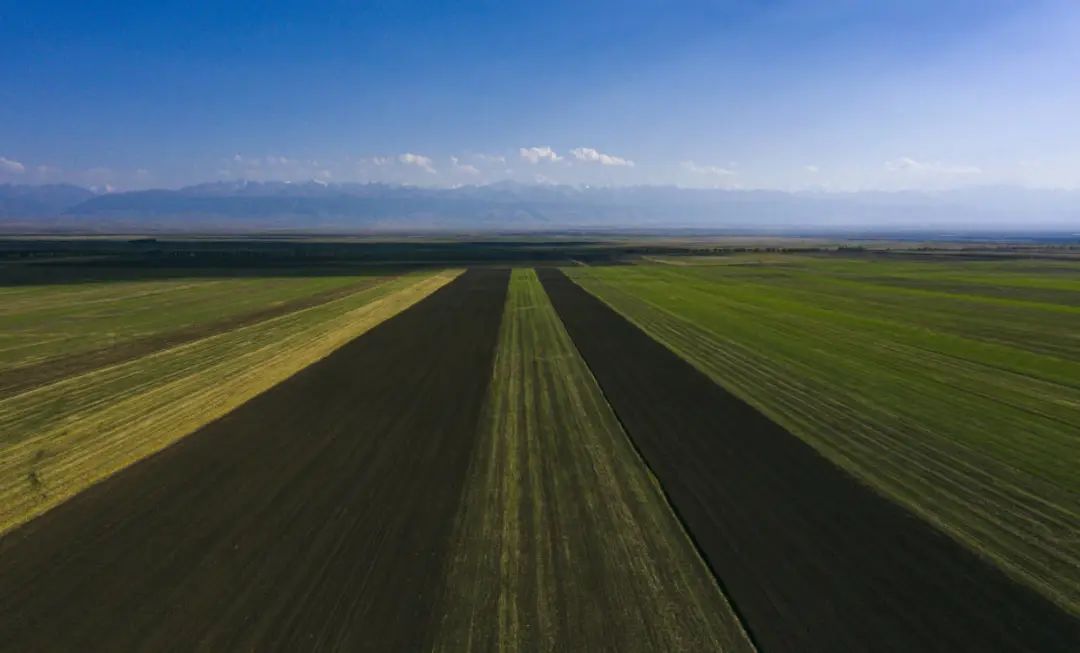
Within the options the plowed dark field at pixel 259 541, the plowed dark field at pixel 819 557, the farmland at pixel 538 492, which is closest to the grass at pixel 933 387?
the farmland at pixel 538 492

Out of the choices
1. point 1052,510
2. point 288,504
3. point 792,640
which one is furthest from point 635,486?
point 1052,510

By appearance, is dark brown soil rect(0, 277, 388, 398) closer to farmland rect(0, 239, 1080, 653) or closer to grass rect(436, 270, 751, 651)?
farmland rect(0, 239, 1080, 653)

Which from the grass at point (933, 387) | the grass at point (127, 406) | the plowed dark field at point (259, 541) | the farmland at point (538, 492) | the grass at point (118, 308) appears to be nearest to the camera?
the plowed dark field at point (259, 541)

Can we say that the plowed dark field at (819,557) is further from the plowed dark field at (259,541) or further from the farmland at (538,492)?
the plowed dark field at (259,541)

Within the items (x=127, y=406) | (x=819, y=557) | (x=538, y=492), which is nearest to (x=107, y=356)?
(x=127, y=406)

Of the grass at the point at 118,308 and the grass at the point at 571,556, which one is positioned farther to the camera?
the grass at the point at 118,308

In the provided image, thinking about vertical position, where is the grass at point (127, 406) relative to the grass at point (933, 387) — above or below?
below

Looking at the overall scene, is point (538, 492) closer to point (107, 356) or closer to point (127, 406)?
point (127, 406)
